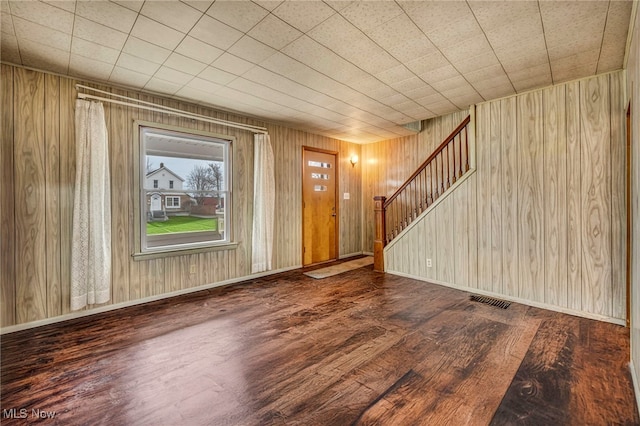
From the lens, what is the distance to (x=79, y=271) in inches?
119

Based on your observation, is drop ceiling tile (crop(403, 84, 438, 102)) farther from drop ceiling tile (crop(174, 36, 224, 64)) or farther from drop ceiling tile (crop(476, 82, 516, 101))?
drop ceiling tile (crop(174, 36, 224, 64))

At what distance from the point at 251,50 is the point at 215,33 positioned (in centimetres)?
35

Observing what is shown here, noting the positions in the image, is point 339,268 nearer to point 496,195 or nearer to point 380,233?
point 380,233

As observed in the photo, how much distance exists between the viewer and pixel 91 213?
310cm

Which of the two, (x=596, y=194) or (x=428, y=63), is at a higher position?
(x=428, y=63)

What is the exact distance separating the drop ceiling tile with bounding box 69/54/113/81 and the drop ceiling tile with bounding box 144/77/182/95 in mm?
387

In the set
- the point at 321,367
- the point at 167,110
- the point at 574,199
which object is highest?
the point at 167,110

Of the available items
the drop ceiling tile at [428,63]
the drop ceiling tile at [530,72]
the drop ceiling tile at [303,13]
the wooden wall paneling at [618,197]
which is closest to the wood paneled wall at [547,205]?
the wooden wall paneling at [618,197]

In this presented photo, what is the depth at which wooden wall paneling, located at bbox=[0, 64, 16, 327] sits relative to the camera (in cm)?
270

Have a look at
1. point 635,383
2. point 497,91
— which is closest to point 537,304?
point 635,383

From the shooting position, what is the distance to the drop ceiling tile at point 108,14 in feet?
6.43

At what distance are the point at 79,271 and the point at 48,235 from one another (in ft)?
1.54

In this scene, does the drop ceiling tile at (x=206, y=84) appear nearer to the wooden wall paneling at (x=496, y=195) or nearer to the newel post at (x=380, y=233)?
the newel post at (x=380, y=233)

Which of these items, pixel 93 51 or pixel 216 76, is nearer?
pixel 93 51
